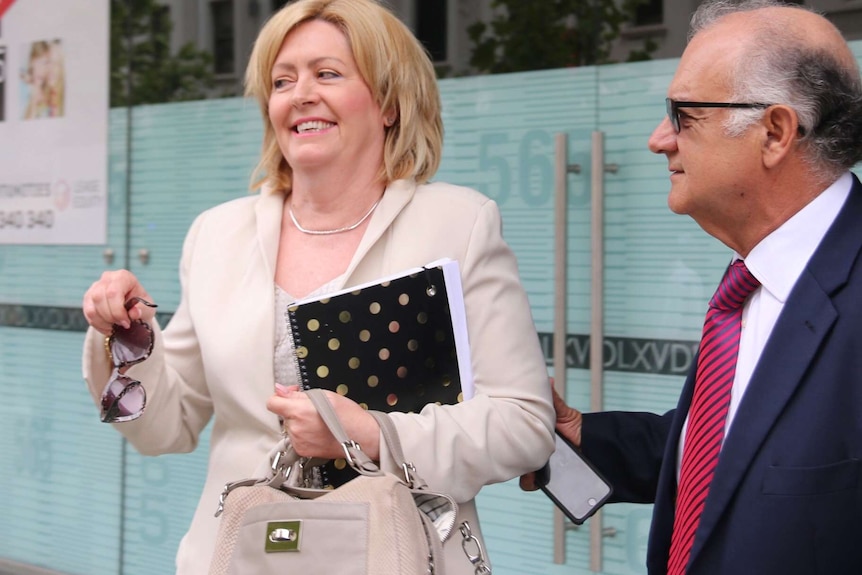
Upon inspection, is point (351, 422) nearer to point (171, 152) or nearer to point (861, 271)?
point (861, 271)

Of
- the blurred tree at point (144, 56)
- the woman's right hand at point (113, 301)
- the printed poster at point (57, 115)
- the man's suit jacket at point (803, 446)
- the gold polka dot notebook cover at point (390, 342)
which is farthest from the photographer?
the printed poster at point (57, 115)

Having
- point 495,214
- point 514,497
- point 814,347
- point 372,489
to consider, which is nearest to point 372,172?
point 495,214

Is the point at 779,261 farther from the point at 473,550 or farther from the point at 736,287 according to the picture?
the point at 473,550

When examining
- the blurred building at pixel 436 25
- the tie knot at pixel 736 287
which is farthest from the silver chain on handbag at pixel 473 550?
the blurred building at pixel 436 25

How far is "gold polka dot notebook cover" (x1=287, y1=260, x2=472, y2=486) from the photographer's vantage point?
80.7 inches

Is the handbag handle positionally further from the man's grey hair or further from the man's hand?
the man's grey hair

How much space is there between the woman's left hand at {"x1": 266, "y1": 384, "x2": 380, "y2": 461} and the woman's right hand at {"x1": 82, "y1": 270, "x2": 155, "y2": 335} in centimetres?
41

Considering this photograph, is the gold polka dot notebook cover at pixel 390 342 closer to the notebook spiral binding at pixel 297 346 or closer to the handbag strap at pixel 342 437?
the notebook spiral binding at pixel 297 346

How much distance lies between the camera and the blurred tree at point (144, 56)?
5.12 meters

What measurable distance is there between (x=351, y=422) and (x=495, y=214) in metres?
0.57

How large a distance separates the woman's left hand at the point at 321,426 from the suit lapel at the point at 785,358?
1.93ft

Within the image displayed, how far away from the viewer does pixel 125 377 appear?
2238mm

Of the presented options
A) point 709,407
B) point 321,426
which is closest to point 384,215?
point 321,426

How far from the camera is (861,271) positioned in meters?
1.77
